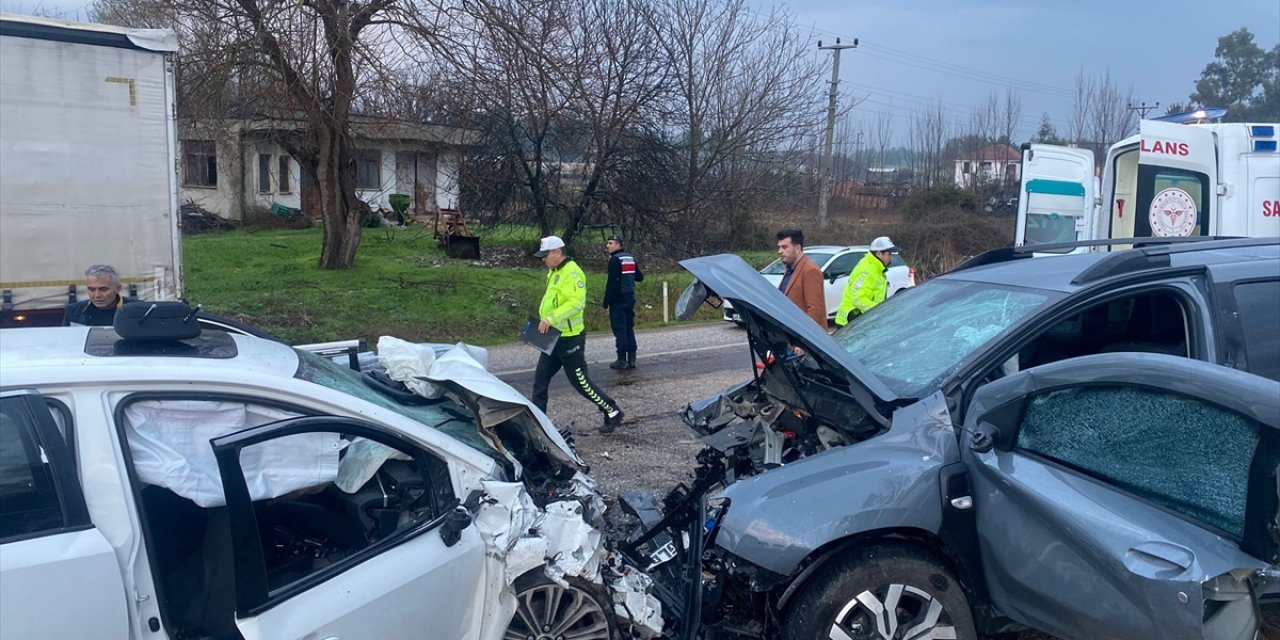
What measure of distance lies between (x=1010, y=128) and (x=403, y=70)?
38023 mm

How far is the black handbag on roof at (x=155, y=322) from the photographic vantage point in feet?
9.90

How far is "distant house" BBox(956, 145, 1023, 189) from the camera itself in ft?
122

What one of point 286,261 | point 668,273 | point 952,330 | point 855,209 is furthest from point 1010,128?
point 952,330

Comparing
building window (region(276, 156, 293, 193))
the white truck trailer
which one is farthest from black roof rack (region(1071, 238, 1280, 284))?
building window (region(276, 156, 293, 193))

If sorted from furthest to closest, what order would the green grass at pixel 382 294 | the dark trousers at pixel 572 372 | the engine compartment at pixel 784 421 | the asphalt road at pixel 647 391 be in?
1. the green grass at pixel 382 294
2. the dark trousers at pixel 572 372
3. the asphalt road at pixel 647 391
4. the engine compartment at pixel 784 421

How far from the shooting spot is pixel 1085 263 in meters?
4.26

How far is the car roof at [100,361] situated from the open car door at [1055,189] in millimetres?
9426

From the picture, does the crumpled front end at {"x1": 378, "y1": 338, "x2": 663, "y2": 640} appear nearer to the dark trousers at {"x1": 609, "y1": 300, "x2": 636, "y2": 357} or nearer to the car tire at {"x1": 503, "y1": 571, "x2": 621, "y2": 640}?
the car tire at {"x1": 503, "y1": 571, "x2": 621, "y2": 640}

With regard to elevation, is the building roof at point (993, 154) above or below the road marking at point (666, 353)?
above

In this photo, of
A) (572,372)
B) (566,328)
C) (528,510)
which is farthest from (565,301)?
(528,510)

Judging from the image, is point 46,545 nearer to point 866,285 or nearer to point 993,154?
point 866,285

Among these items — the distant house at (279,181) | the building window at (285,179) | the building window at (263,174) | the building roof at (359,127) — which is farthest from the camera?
the building window at (285,179)

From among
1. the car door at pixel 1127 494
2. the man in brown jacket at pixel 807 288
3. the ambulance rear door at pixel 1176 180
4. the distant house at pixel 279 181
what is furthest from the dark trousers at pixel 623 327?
the distant house at pixel 279 181

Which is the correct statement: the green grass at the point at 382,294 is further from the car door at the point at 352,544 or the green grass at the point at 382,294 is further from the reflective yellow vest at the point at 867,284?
the car door at the point at 352,544
